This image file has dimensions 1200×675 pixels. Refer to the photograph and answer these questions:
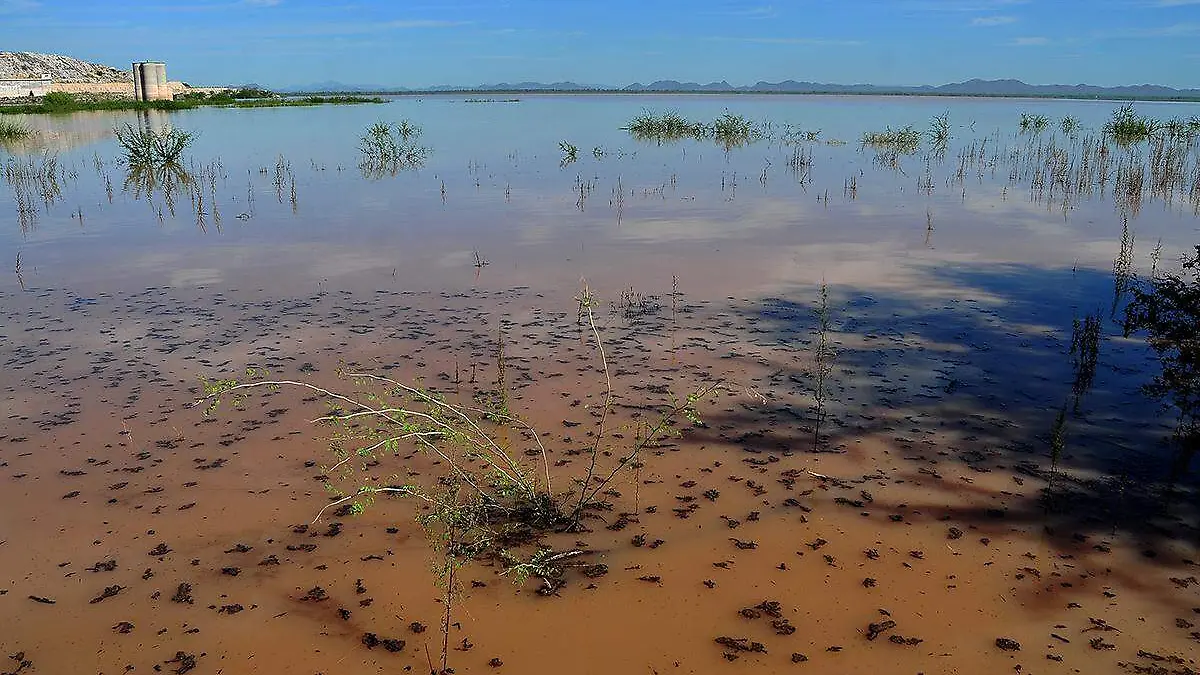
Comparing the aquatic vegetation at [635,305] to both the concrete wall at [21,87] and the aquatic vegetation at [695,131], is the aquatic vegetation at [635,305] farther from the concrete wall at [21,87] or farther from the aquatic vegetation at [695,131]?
the concrete wall at [21,87]

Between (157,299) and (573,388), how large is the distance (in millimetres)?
5975

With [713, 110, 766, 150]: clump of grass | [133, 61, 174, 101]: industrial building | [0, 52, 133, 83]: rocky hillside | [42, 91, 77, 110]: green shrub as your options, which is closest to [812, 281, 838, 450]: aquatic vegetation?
[713, 110, 766, 150]: clump of grass

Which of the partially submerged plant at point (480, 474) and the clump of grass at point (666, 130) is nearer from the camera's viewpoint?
the partially submerged plant at point (480, 474)

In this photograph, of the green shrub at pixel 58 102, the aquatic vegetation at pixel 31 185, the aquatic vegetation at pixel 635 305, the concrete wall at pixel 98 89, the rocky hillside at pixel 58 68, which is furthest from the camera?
the rocky hillside at pixel 58 68

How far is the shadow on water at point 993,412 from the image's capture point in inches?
199

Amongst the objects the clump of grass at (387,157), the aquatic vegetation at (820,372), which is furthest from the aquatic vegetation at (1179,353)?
the clump of grass at (387,157)

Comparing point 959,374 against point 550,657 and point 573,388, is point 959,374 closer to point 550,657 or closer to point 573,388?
point 573,388

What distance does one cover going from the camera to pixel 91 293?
10.0 meters

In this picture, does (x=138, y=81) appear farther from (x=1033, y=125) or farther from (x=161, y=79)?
(x=1033, y=125)

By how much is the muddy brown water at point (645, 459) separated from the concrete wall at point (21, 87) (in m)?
62.6

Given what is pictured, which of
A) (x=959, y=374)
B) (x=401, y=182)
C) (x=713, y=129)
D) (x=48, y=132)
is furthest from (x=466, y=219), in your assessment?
(x=48, y=132)

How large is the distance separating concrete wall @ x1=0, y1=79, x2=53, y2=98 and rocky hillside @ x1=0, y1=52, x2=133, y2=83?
2587 cm

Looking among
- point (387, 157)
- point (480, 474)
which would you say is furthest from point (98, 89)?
point (480, 474)

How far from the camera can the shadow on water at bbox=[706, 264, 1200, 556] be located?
504cm
